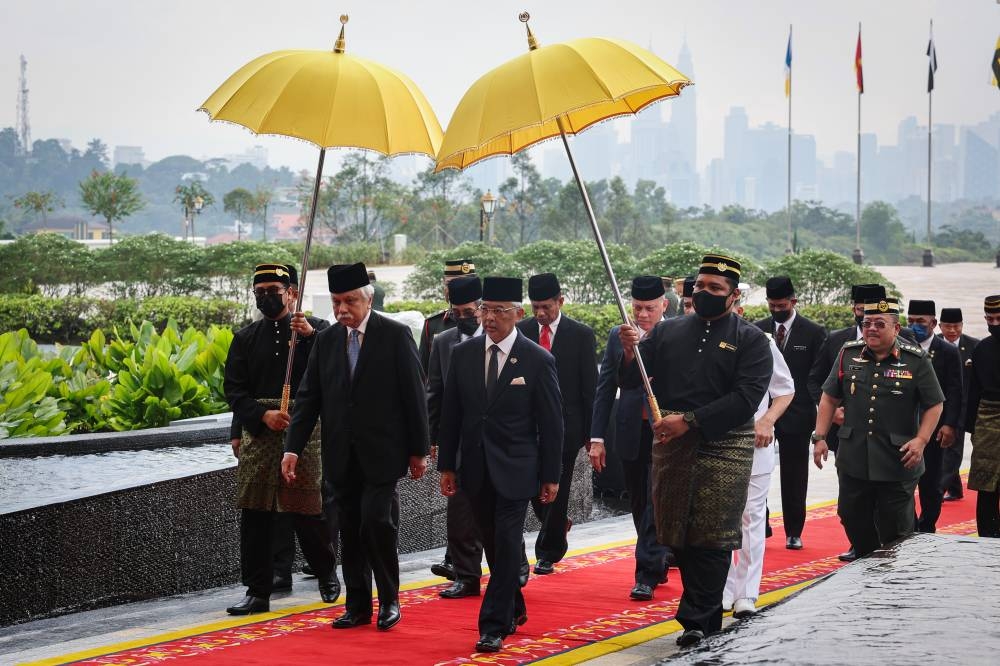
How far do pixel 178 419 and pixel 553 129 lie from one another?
4.70m

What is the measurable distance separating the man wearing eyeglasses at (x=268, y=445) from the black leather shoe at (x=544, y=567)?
1473 millimetres

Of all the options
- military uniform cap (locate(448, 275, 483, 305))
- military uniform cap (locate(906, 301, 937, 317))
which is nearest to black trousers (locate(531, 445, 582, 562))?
military uniform cap (locate(448, 275, 483, 305))

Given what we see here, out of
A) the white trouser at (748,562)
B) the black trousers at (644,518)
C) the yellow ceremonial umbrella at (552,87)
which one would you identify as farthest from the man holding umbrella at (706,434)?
the black trousers at (644,518)

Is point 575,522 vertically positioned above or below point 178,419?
below

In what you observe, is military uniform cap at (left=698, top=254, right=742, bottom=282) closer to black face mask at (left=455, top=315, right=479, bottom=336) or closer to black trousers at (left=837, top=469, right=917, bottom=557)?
black trousers at (left=837, top=469, right=917, bottom=557)

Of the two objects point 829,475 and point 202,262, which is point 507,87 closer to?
point 829,475

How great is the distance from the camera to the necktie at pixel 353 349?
20.9ft

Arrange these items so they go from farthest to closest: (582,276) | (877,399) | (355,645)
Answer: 1. (582,276)
2. (877,399)
3. (355,645)

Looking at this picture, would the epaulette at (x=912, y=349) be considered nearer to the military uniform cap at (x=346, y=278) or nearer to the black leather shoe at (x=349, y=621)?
the military uniform cap at (x=346, y=278)

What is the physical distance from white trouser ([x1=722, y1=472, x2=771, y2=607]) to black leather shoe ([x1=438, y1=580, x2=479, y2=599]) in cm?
145

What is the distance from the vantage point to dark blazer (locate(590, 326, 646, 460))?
7.39 metres

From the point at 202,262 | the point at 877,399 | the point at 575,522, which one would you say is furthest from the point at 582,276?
the point at 877,399

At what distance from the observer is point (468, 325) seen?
7.82 meters

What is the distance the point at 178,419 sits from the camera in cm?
1018
